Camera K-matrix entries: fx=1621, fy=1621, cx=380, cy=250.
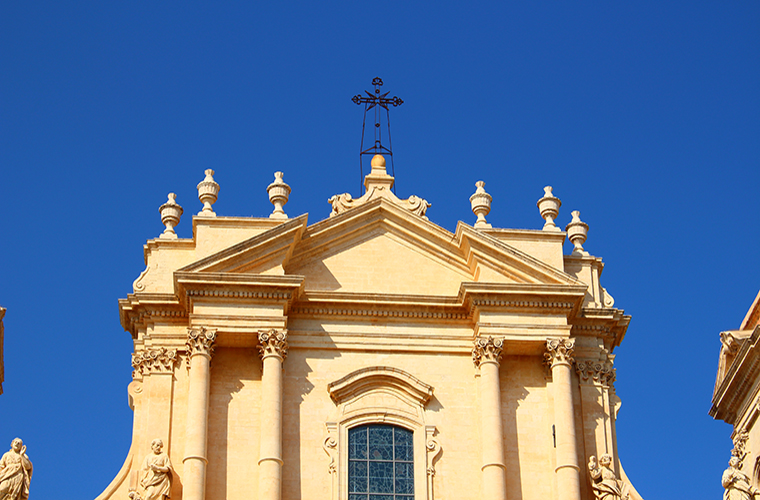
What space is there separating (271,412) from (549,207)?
7731 millimetres

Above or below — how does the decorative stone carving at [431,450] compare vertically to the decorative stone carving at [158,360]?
below

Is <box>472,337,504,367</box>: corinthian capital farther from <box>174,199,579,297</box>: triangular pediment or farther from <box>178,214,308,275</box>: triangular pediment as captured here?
<box>178,214,308,275</box>: triangular pediment

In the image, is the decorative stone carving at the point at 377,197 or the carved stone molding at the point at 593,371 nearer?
Answer: the carved stone molding at the point at 593,371

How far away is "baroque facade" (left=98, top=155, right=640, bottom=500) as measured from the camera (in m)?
30.3

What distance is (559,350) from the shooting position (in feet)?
103

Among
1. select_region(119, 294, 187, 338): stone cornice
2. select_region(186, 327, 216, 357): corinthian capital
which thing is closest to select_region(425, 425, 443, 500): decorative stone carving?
select_region(186, 327, 216, 357): corinthian capital

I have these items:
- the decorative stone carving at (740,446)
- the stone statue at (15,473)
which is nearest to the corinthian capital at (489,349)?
the decorative stone carving at (740,446)

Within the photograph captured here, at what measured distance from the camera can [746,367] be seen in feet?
100

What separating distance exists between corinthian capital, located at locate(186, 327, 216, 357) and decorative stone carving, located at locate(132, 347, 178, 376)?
2.45 ft

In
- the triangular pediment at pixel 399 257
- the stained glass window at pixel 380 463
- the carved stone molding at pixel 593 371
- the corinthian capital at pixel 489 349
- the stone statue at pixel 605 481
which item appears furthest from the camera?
the triangular pediment at pixel 399 257

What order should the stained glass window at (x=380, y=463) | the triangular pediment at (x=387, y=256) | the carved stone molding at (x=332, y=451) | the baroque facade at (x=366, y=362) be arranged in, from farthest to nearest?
the triangular pediment at (x=387, y=256)
the stained glass window at (x=380, y=463)
the baroque facade at (x=366, y=362)
the carved stone molding at (x=332, y=451)

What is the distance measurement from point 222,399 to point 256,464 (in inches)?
60.1

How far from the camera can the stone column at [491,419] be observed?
30.0 meters

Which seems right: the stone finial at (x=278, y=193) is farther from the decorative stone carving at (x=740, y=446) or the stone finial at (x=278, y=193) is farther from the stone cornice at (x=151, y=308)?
the decorative stone carving at (x=740, y=446)
